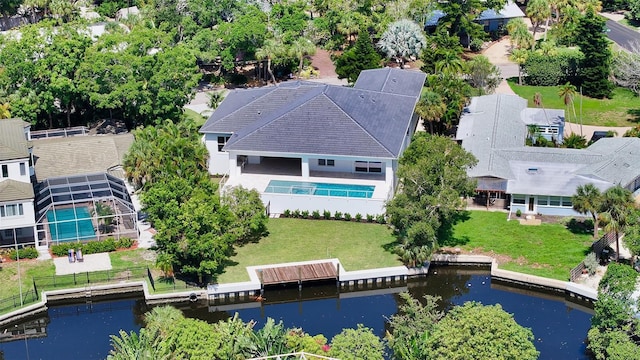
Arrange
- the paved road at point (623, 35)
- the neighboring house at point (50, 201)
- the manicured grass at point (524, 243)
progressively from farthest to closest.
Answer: the paved road at point (623, 35), the neighboring house at point (50, 201), the manicured grass at point (524, 243)

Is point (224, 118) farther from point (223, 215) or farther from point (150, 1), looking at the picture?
point (150, 1)

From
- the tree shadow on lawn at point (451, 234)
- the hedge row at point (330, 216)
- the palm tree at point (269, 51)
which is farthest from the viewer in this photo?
the palm tree at point (269, 51)

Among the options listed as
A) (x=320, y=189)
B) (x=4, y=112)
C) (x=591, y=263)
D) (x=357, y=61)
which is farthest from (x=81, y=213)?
(x=357, y=61)

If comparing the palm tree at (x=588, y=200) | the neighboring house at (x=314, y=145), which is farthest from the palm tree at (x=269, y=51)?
the palm tree at (x=588, y=200)

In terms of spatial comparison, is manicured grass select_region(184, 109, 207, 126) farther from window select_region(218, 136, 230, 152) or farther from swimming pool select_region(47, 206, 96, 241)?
swimming pool select_region(47, 206, 96, 241)

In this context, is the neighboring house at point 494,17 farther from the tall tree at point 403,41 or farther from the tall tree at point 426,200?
the tall tree at point 426,200

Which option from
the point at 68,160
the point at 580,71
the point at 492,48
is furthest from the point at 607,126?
the point at 68,160
